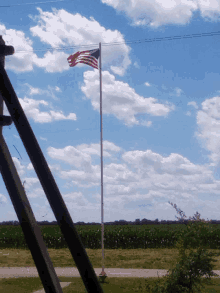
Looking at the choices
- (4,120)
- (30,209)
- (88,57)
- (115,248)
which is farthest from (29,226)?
(115,248)

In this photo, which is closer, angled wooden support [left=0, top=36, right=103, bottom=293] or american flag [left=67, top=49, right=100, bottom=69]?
angled wooden support [left=0, top=36, right=103, bottom=293]

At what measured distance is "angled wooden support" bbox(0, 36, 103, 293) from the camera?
8.45 ft

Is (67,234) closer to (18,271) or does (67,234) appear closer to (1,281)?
(1,281)

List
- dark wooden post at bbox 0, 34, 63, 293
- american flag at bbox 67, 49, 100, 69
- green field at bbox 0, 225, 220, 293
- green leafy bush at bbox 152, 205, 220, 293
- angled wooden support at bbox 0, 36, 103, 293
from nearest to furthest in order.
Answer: angled wooden support at bbox 0, 36, 103, 293, dark wooden post at bbox 0, 34, 63, 293, green leafy bush at bbox 152, 205, 220, 293, american flag at bbox 67, 49, 100, 69, green field at bbox 0, 225, 220, 293

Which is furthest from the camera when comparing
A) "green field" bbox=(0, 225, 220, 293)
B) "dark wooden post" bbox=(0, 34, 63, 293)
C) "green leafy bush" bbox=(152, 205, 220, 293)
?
"green field" bbox=(0, 225, 220, 293)

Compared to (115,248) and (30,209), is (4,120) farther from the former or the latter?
(115,248)

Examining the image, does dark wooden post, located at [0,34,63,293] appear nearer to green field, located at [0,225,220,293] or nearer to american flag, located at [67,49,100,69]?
american flag, located at [67,49,100,69]

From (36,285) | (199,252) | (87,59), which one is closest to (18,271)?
(36,285)

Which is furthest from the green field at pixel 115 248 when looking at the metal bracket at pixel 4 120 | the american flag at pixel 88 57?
the metal bracket at pixel 4 120

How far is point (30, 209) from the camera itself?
2.87 meters

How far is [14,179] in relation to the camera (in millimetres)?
2881

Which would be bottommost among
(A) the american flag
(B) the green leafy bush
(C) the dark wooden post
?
(B) the green leafy bush

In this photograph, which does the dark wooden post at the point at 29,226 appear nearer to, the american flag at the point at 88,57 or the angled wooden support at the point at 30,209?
the angled wooden support at the point at 30,209

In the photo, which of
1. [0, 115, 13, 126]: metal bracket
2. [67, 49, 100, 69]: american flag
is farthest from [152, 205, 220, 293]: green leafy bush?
[67, 49, 100, 69]: american flag
